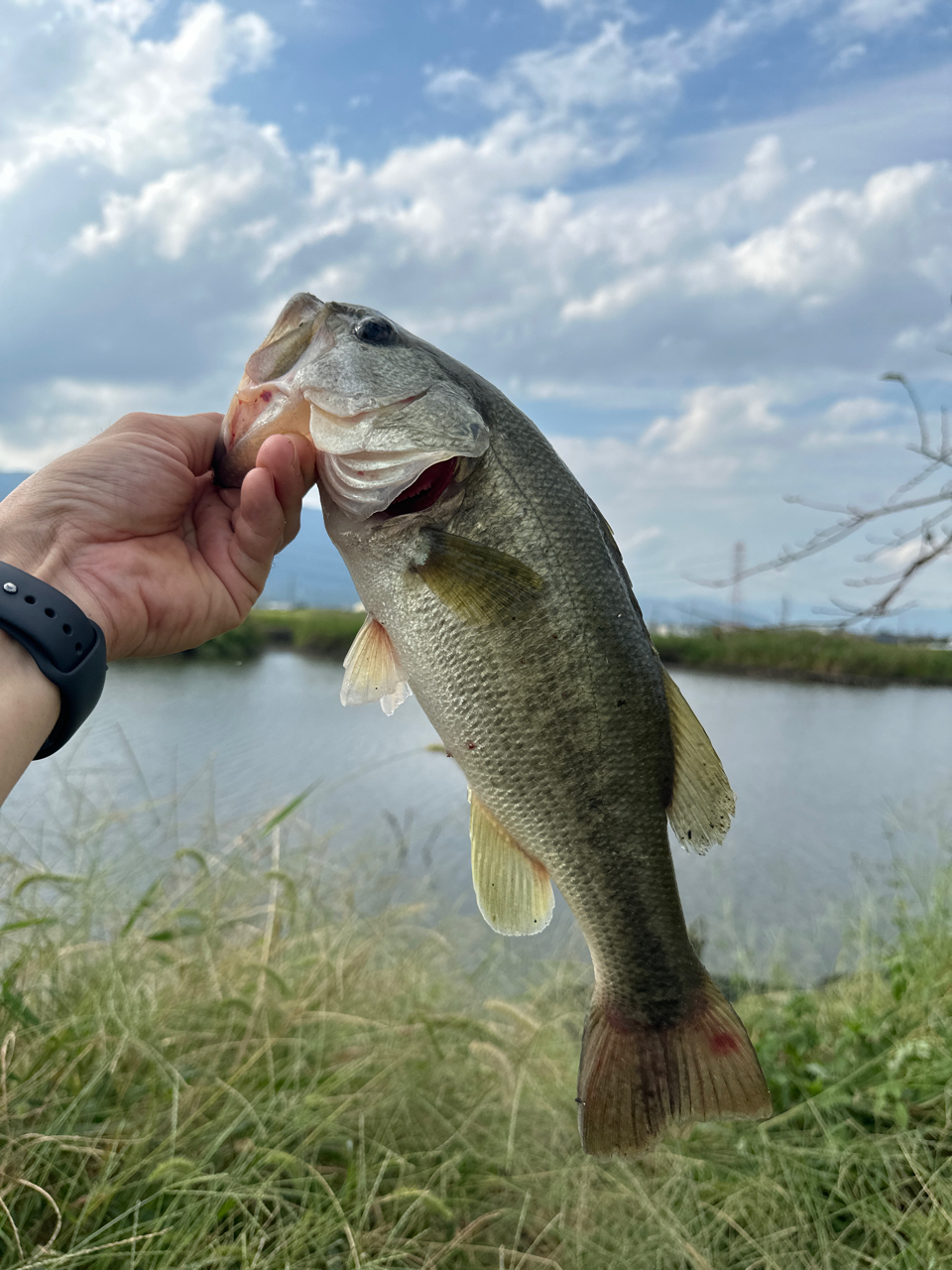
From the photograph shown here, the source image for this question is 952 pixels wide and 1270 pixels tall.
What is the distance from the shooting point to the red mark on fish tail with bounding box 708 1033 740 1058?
166 centimetres

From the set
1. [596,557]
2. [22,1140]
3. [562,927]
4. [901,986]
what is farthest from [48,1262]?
[562,927]

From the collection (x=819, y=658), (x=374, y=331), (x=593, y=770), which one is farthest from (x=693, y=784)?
(x=819, y=658)

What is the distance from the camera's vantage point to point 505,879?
1.78 meters

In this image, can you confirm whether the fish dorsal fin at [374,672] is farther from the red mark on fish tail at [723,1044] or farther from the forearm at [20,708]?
the red mark on fish tail at [723,1044]

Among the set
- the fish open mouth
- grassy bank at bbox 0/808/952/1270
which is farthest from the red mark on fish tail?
grassy bank at bbox 0/808/952/1270

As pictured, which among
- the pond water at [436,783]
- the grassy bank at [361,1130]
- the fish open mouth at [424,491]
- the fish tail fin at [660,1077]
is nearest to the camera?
the fish tail fin at [660,1077]

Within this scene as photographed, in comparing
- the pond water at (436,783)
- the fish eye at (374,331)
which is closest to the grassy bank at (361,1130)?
the pond water at (436,783)

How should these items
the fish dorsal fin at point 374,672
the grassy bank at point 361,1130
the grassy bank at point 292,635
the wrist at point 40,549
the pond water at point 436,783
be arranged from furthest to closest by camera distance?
1. the grassy bank at point 292,635
2. the pond water at point 436,783
3. the grassy bank at point 361,1130
4. the wrist at point 40,549
5. the fish dorsal fin at point 374,672

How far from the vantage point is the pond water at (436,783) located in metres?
6.98

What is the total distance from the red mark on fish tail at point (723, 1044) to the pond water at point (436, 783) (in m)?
2.46

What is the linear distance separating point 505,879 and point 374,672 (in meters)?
0.54

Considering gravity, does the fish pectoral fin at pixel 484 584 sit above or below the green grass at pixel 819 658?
above

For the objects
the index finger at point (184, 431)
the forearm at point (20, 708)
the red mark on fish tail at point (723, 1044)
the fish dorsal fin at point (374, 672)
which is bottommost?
the red mark on fish tail at point (723, 1044)

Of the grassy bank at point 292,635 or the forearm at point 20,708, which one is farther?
the grassy bank at point 292,635
